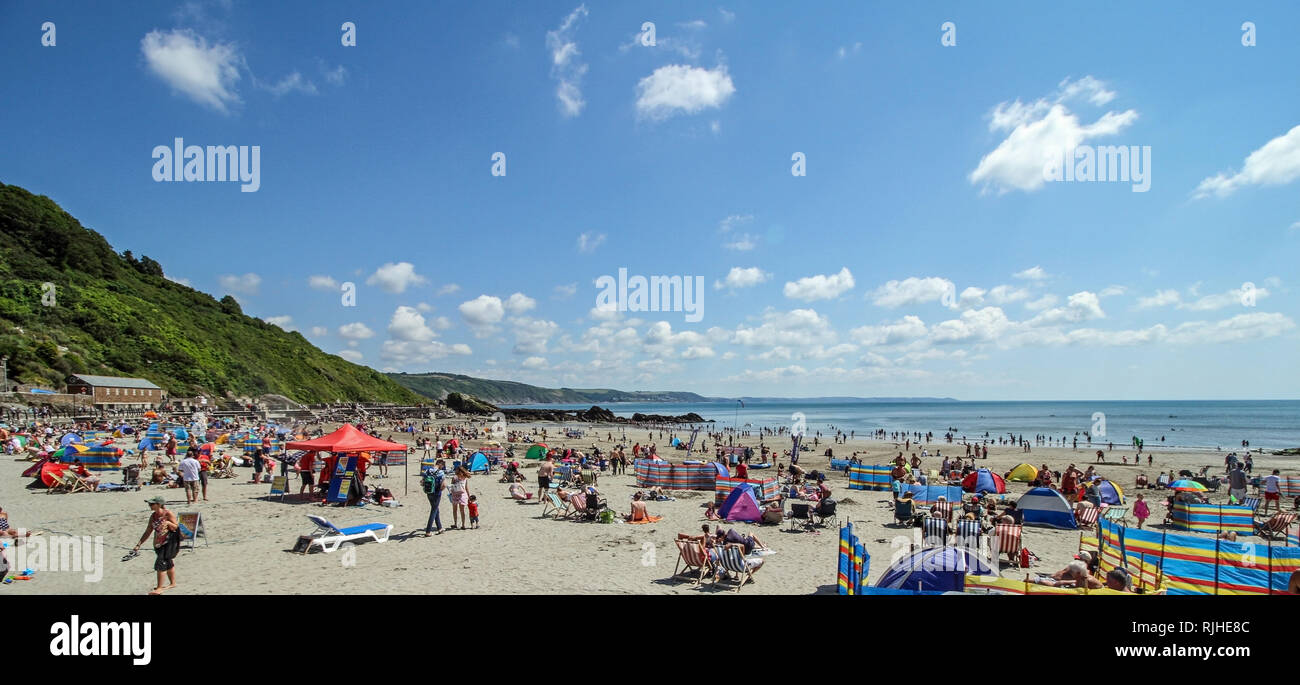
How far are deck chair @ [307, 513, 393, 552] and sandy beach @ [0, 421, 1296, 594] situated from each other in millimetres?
239

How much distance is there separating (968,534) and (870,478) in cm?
1045

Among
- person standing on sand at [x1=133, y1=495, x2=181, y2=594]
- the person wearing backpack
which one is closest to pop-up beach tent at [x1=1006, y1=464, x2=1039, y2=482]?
the person wearing backpack

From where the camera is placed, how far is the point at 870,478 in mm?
19828

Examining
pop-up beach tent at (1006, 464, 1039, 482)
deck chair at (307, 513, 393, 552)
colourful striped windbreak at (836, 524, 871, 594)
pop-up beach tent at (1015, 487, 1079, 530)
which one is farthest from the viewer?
pop-up beach tent at (1006, 464, 1039, 482)

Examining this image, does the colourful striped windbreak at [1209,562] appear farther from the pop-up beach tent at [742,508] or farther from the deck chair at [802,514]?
the pop-up beach tent at [742,508]

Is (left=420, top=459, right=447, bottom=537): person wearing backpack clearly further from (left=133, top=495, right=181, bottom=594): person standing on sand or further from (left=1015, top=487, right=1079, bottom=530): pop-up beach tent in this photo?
(left=1015, top=487, right=1079, bottom=530): pop-up beach tent

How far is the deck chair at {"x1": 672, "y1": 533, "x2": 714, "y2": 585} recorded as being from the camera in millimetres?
9188

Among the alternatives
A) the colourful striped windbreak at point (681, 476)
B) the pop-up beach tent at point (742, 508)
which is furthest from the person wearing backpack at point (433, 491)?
the colourful striped windbreak at point (681, 476)

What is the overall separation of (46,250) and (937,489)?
10296cm

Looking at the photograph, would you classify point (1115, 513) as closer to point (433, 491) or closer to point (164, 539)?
point (433, 491)

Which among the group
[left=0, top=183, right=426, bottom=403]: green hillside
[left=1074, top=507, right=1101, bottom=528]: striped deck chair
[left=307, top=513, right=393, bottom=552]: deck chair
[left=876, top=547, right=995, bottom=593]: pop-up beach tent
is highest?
[left=0, top=183, right=426, bottom=403]: green hillside

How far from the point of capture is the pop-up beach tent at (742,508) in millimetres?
13891

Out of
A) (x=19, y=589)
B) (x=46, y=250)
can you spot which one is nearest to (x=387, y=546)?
(x=19, y=589)
